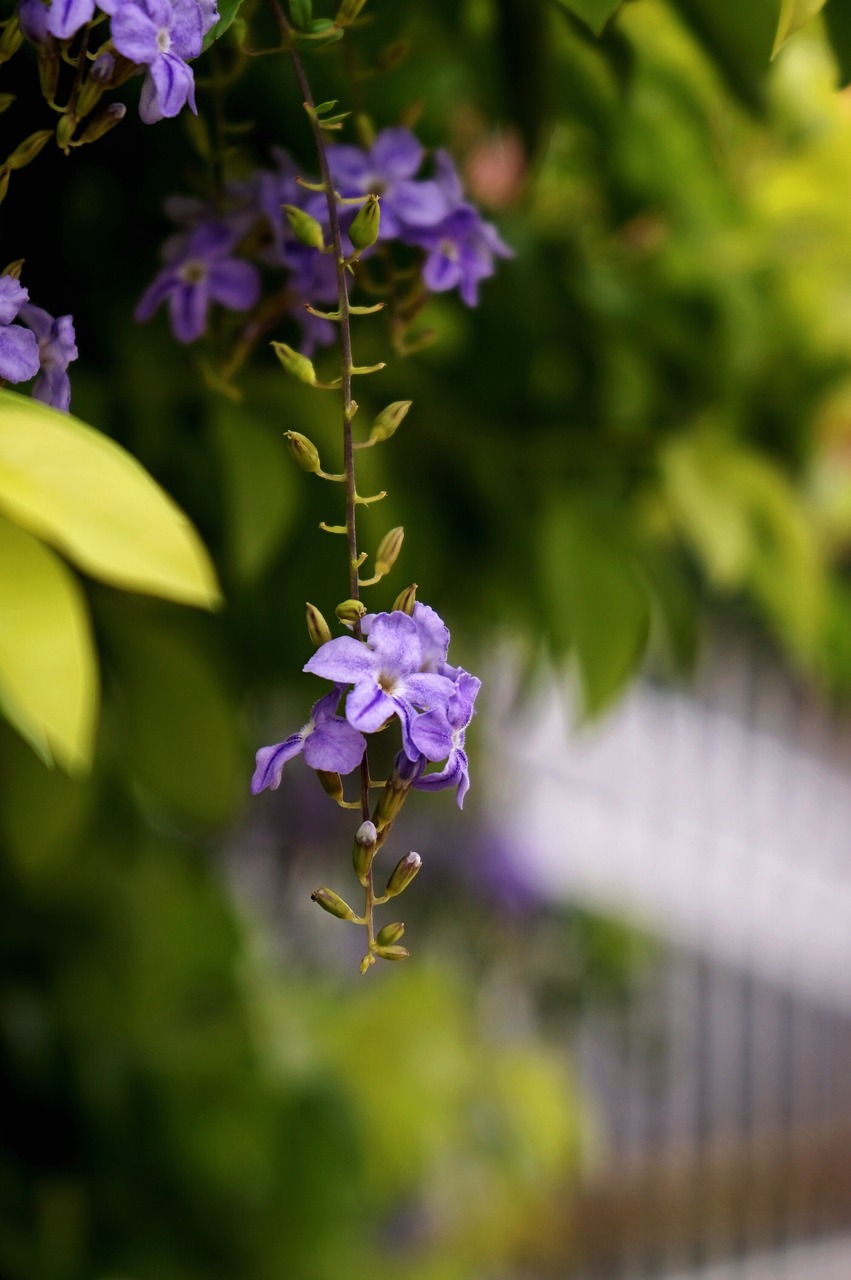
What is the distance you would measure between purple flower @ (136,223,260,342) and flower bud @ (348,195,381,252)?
0.31 feet

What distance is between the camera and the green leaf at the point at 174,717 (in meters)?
0.65

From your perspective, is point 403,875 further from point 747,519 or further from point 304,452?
point 747,519

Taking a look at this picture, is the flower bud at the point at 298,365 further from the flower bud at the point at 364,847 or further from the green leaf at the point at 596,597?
the green leaf at the point at 596,597

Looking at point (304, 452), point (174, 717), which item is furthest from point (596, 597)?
point (304, 452)

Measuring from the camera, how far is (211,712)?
2.18 feet

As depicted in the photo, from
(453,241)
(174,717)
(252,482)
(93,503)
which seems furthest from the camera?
(174,717)

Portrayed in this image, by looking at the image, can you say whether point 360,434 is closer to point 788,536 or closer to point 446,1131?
point 788,536

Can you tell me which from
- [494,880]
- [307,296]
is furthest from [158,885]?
[494,880]

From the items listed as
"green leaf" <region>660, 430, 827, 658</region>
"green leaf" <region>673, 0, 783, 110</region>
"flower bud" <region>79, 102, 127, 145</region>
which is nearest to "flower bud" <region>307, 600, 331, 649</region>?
"flower bud" <region>79, 102, 127, 145</region>

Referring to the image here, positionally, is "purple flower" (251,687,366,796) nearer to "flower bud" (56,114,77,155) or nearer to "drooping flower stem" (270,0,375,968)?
"drooping flower stem" (270,0,375,968)

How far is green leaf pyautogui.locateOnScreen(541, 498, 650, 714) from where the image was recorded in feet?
1.89

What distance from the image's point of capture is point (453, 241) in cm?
37

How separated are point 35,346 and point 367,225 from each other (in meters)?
0.07

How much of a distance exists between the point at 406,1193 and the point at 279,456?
1.24m
